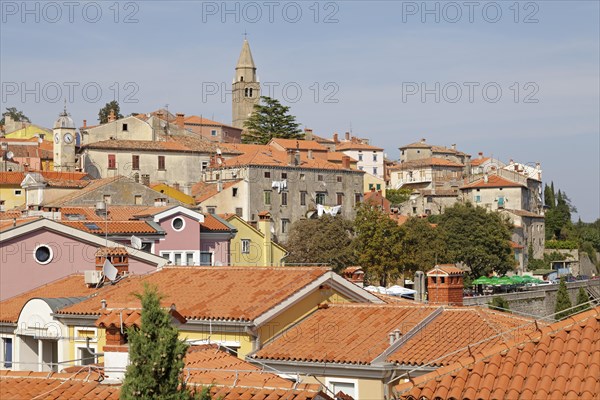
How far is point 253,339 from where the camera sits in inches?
807

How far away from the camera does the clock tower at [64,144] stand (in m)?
79.4

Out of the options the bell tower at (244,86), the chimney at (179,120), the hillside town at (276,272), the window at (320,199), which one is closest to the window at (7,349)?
the hillside town at (276,272)

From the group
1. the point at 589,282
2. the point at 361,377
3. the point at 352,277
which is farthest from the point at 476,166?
the point at 361,377

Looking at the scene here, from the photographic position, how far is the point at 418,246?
6675cm

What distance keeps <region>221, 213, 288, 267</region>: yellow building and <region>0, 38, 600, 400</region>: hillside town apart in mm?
117

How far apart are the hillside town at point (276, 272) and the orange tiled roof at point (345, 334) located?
6 cm

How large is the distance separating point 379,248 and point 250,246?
10.9m

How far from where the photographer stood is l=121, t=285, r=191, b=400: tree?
10.6 metres

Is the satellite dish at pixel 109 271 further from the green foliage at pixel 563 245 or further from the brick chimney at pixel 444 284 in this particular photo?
the green foliage at pixel 563 245

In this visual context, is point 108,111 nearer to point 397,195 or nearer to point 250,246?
point 397,195

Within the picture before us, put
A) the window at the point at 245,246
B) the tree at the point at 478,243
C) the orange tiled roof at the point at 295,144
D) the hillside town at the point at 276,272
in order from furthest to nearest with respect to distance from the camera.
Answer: the orange tiled roof at the point at 295,144 < the tree at the point at 478,243 < the window at the point at 245,246 < the hillside town at the point at 276,272

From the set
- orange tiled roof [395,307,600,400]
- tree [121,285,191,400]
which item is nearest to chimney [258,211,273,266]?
tree [121,285,191,400]

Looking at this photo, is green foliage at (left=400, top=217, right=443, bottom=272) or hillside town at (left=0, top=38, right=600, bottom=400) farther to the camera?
green foliage at (left=400, top=217, right=443, bottom=272)

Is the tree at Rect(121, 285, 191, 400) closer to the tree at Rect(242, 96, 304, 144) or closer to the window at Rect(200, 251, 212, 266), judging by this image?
the window at Rect(200, 251, 212, 266)
